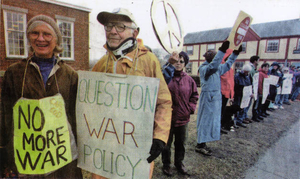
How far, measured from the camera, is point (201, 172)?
2.64 metres

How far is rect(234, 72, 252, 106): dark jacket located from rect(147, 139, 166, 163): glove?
390 cm

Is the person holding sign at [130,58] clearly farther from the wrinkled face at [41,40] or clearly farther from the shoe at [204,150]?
the shoe at [204,150]

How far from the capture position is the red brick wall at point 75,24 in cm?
163

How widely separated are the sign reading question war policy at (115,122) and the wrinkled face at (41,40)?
1.12ft

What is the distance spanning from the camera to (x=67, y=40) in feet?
6.37

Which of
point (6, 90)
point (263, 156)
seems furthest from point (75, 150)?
point (263, 156)

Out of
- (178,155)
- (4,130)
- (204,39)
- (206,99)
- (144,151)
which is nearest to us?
(144,151)

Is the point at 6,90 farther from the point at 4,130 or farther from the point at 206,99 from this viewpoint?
the point at 206,99

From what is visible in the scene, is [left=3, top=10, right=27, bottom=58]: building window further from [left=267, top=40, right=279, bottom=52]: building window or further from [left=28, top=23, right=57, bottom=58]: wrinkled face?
[left=267, top=40, right=279, bottom=52]: building window

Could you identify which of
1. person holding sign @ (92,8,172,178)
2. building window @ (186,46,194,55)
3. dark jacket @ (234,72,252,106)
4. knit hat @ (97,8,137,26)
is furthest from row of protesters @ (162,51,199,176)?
building window @ (186,46,194,55)

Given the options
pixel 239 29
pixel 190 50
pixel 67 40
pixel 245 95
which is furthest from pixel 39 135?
pixel 190 50

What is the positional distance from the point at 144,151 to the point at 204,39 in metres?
23.2

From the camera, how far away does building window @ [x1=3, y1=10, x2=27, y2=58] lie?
1.65m

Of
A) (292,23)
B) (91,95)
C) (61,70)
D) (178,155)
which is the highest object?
(292,23)
